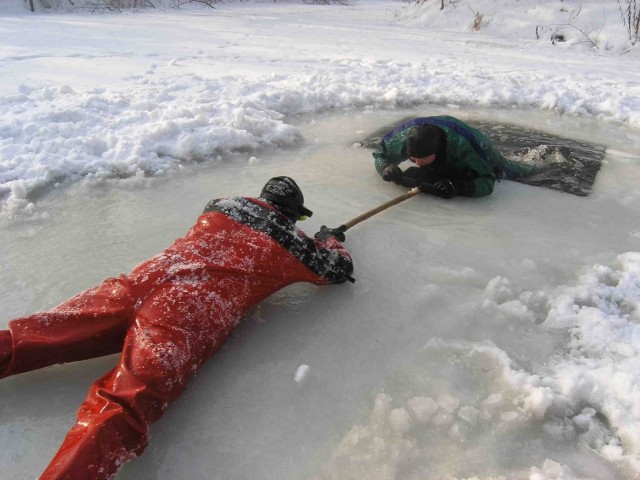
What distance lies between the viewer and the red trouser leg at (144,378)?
149 cm

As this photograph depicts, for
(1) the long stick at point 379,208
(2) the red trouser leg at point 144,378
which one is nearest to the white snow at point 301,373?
(2) the red trouser leg at point 144,378

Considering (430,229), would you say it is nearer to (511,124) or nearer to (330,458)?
(330,458)

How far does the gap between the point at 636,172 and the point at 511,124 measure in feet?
4.53

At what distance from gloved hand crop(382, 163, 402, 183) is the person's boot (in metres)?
2.56

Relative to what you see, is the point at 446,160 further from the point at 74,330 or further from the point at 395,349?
the point at 74,330

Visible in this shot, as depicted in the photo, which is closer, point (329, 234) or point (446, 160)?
point (329, 234)

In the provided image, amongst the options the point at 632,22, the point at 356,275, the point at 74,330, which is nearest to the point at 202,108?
the point at 356,275

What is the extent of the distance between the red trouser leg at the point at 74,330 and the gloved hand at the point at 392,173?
216cm

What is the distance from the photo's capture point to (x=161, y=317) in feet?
6.21

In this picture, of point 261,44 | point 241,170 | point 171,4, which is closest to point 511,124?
point 241,170

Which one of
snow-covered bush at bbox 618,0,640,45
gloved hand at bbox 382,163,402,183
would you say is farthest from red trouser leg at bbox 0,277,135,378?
snow-covered bush at bbox 618,0,640,45

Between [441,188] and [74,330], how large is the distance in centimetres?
243

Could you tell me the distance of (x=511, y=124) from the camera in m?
5.12

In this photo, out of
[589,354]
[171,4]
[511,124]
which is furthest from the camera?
[171,4]
